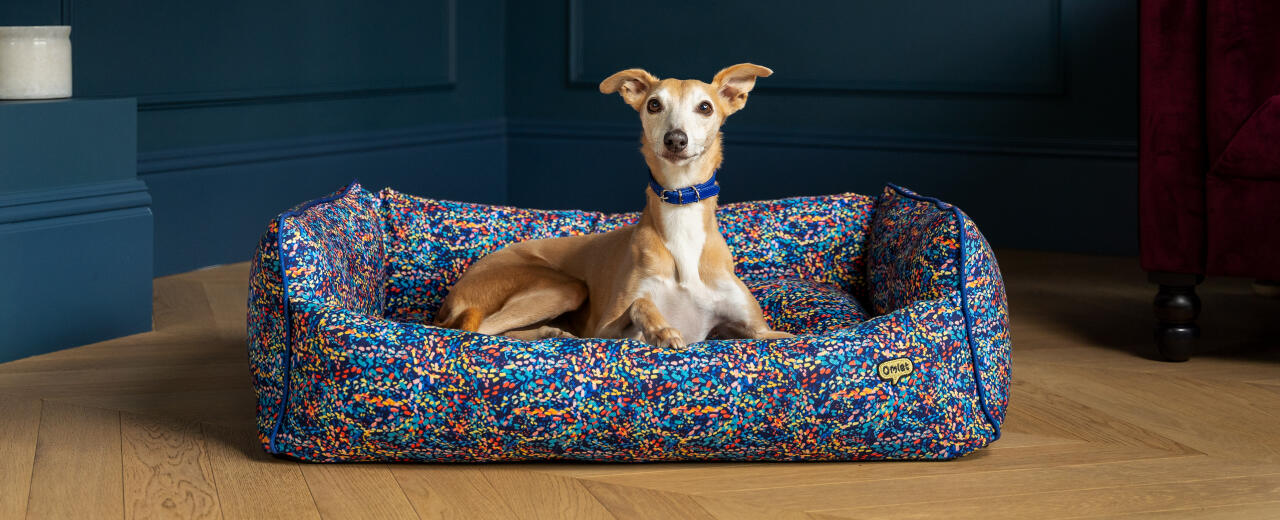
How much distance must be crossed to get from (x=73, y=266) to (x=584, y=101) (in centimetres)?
269

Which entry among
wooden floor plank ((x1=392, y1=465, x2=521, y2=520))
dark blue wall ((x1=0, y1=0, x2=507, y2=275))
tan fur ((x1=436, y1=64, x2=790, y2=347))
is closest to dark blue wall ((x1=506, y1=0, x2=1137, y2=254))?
dark blue wall ((x1=0, y1=0, x2=507, y2=275))

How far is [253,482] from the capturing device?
7.05ft

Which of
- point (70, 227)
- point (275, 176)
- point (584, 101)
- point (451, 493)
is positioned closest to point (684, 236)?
point (451, 493)

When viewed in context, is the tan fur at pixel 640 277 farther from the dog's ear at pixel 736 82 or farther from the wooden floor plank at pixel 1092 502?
the wooden floor plank at pixel 1092 502

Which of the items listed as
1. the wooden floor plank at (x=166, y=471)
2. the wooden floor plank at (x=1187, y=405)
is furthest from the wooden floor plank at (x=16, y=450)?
the wooden floor plank at (x=1187, y=405)

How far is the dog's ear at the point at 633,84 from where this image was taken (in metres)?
2.56

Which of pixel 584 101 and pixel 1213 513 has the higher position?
pixel 584 101

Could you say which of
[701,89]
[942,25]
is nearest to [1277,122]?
[701,89]

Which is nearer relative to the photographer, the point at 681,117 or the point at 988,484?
the point at 988,484

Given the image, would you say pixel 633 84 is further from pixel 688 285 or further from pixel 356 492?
pixel 356 492

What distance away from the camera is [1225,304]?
3.72 metres

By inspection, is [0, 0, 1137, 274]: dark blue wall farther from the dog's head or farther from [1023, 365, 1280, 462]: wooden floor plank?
the dog's head

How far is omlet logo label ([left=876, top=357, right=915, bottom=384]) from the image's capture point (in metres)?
2.20

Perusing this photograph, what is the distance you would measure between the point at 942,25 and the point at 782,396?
304cm
